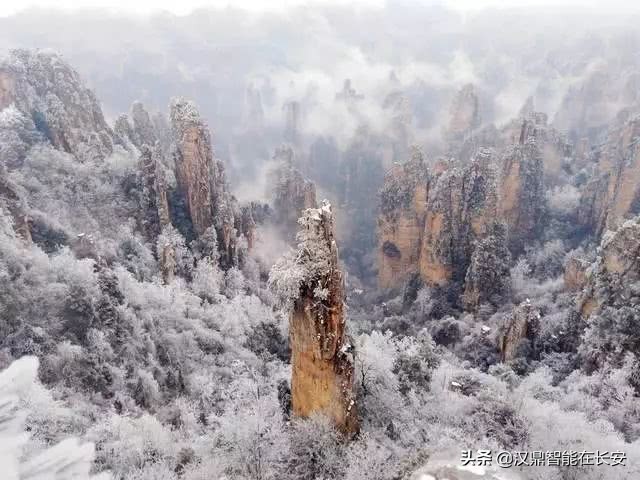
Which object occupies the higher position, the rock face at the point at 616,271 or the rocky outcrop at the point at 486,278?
the rock face at the point at 616,271

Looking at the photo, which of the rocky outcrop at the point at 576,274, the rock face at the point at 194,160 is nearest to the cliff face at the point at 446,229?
the rocky outcrop at the point at 576,274

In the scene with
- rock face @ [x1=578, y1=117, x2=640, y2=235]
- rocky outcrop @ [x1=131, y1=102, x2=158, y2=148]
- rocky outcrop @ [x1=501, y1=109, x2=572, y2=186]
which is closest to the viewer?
rock face @ [x1=578, y1=117, x2=640, y2=235]

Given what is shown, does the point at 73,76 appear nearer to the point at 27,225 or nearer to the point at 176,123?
the point at 176,123

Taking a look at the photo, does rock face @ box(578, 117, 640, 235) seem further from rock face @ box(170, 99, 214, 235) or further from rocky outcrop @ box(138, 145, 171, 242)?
rocky outcrop @ box(138, 145, 171, 242)

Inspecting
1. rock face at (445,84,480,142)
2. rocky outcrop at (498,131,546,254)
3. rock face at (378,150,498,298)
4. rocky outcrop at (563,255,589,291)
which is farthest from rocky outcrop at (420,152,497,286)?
rock face at (445,84,480,142)

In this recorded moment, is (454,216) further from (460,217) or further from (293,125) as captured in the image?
(293,125)

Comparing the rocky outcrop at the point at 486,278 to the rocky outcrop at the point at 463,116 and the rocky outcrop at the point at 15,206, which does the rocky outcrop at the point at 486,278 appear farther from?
the rocky outcrop at the point at 463,116

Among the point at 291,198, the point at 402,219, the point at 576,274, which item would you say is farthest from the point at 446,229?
the point at 291,198
